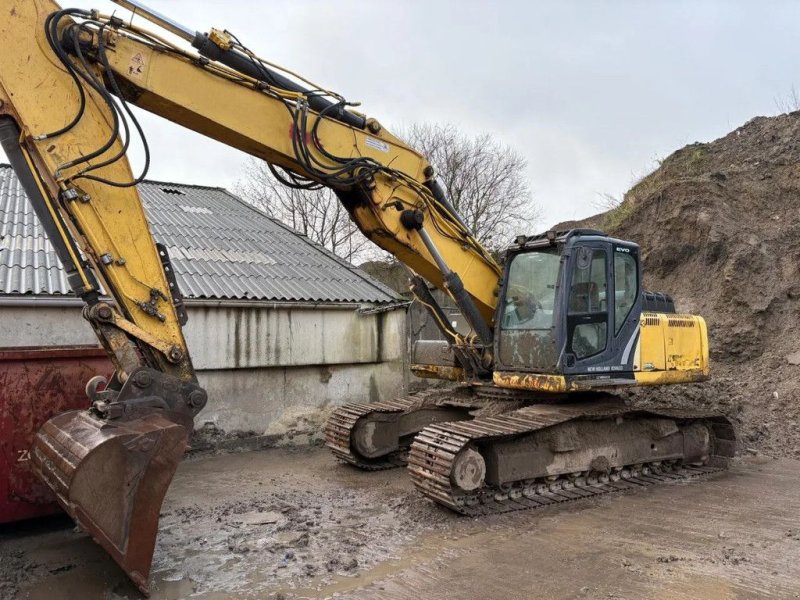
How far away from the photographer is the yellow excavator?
157 inches

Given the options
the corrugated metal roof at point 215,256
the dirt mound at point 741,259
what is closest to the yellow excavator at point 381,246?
the dirt mound at point 741,259

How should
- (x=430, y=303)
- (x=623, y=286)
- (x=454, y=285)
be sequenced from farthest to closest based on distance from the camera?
(x=430, y=303) < (x=623, y=286) < (x=454, y=285)

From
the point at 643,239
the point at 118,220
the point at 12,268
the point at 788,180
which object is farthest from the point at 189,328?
the point at 788,180

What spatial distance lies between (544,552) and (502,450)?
1201 millimetres

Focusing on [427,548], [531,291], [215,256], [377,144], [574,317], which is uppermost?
[377,144]

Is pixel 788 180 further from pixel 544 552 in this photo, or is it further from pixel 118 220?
pixel 118 220

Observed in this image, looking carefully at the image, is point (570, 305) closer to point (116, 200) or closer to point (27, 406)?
point (116, 200)

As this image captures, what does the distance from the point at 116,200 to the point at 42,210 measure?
44cm

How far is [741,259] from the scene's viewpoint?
11227 mm

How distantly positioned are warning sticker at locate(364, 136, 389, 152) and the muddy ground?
10.9ft

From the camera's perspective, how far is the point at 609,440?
6684 millimetres

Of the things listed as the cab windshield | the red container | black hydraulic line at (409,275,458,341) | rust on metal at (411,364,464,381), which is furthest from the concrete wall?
the cab windshield

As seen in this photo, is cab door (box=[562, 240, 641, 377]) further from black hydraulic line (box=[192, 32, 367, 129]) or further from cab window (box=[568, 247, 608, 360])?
black hydraulic line (box=[192, 32, 367, 129])

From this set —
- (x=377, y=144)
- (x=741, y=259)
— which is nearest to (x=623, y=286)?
(x=377, y=144)
